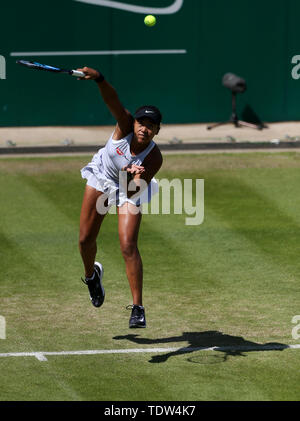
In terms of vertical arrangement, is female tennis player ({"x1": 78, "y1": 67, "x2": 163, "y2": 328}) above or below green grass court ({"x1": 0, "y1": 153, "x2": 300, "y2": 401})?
above

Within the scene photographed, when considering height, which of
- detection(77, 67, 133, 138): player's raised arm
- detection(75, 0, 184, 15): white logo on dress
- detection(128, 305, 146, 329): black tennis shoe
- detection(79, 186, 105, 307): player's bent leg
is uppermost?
detection(75, 0, 184, 15): white logo on dress

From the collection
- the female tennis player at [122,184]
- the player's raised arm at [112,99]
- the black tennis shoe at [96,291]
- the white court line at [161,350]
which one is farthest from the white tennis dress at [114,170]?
the white court line at [161,350]

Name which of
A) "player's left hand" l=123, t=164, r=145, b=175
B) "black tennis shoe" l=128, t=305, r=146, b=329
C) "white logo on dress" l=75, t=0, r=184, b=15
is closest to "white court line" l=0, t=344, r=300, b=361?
"black tennis shoe" l=128, t=305, r=146, b=329

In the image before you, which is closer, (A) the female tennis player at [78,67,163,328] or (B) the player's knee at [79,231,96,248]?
(A) the female tennis player at [78,67,163,328]

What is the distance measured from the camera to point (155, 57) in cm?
2184

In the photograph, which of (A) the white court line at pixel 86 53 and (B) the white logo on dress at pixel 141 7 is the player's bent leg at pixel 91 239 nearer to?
(A) the white court line at pixel 86 53

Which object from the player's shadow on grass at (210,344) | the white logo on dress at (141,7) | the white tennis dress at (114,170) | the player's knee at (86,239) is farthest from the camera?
the white logo on dress at (141,7)

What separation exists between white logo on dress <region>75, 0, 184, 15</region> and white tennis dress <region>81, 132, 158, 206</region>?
11.3 m

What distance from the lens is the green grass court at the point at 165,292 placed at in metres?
9.17

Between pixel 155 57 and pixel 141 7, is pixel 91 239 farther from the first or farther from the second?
pixel 141 7

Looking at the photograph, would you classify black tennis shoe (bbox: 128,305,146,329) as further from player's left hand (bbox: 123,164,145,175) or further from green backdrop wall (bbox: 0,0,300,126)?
green backdrop wall (bbox: 0,0,300,126)

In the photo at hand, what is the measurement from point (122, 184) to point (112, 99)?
1.01 metres

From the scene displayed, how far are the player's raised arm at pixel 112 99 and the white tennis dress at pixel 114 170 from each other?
112mm

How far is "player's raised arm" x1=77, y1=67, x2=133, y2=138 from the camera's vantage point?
32.1 feet
